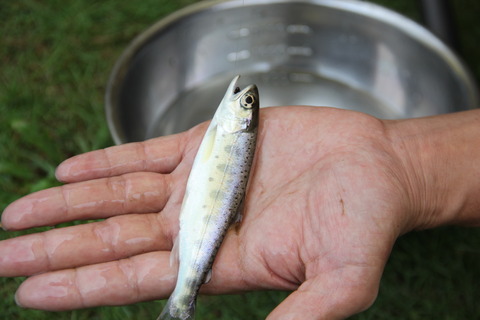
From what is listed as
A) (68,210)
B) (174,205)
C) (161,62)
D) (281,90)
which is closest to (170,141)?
(174,205)

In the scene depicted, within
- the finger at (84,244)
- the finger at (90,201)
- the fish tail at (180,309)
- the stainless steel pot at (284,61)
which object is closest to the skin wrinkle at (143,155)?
the finger at (90,201)

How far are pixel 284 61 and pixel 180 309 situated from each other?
2962 mm

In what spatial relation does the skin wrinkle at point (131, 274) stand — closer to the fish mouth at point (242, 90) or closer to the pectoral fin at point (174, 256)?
the pectoral fin at point (174, 256)

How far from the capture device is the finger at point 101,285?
235cm

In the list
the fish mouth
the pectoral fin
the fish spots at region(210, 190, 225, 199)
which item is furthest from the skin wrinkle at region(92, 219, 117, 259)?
the fish mouth

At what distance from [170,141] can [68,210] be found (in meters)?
0.67

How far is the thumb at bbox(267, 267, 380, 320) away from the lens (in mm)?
2010

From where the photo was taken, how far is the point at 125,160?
2824 millimetres

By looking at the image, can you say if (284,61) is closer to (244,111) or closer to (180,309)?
(244,111)

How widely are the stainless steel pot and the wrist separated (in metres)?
1.17

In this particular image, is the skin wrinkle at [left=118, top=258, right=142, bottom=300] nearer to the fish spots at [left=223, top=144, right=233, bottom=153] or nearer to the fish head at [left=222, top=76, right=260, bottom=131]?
the fish spots at [left=223, top=144, right=233, bottom=153]

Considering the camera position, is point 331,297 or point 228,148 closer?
point 331,297

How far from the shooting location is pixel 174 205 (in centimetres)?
266

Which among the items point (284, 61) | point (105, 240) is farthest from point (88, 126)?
point (105, 240)
